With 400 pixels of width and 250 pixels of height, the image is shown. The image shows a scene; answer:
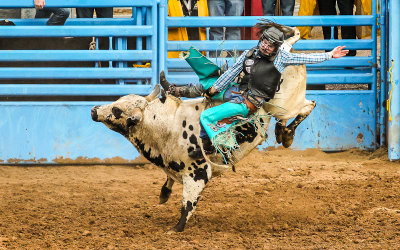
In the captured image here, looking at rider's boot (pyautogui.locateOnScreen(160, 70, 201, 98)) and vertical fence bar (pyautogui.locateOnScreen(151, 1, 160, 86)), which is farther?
vertical fence bar (pyautogui.locateOnScreen(151, 1, 160, 86))

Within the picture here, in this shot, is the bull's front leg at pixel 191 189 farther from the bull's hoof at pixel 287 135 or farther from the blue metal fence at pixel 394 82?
the blue metal fence at pixel 394 82

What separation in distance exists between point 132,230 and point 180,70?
10.8 feet

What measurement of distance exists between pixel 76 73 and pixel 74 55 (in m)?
0.22

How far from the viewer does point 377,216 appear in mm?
5453

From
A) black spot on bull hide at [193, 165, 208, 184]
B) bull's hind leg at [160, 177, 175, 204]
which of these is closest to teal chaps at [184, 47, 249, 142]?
black spot on bull hide at [193, 165, 208, 184]

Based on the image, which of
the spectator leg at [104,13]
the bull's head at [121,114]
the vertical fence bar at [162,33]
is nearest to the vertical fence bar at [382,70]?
the vertical fence bar at [162,33]

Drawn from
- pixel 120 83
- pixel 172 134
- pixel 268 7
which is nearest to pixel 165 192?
pixel 172 134

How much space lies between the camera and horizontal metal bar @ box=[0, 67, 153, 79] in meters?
7.66

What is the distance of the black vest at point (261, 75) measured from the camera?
4879 mm

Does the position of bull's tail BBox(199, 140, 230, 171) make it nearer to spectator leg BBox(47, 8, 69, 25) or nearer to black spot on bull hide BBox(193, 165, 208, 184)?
black spot on bull hide BBox(193, 165, 208, 184)

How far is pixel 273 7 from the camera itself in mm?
8250

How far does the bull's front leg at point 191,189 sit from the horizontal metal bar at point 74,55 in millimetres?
2890

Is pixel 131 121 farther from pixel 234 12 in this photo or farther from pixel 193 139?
pixel 234 12

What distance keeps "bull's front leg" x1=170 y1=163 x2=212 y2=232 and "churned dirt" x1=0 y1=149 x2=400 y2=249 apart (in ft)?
0.44
